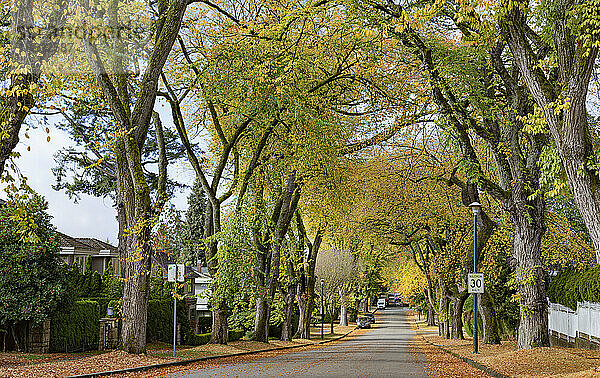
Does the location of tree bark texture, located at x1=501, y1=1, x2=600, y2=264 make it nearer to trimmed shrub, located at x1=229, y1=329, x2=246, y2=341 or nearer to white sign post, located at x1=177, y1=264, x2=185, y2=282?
white sign post, located at x1=177, y1=264, x2=185, y2=282

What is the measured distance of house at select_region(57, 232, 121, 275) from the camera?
35.3m

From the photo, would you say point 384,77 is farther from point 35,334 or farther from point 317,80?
point 35,334

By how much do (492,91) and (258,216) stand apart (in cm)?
1061

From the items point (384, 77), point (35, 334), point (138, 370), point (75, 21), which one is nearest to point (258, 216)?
point (384, 77)

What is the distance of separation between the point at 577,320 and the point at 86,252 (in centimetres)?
2686

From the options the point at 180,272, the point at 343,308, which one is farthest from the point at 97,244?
the point at 343,308

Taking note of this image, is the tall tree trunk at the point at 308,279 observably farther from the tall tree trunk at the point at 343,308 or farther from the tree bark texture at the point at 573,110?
the tall tree trunk at the point at 343,308

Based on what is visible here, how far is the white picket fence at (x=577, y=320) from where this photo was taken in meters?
21.3

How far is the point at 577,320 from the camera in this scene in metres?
23.5

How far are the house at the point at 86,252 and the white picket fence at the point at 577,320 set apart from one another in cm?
2174

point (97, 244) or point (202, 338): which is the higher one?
point (97, 244)

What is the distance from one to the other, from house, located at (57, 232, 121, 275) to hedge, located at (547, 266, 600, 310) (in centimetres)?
2176

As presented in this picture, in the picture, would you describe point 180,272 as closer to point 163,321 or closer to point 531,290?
point 163,321

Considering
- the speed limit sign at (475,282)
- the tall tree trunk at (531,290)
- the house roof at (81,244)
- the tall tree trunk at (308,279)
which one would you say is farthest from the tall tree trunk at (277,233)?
the tall tree trunk at (531,290)
